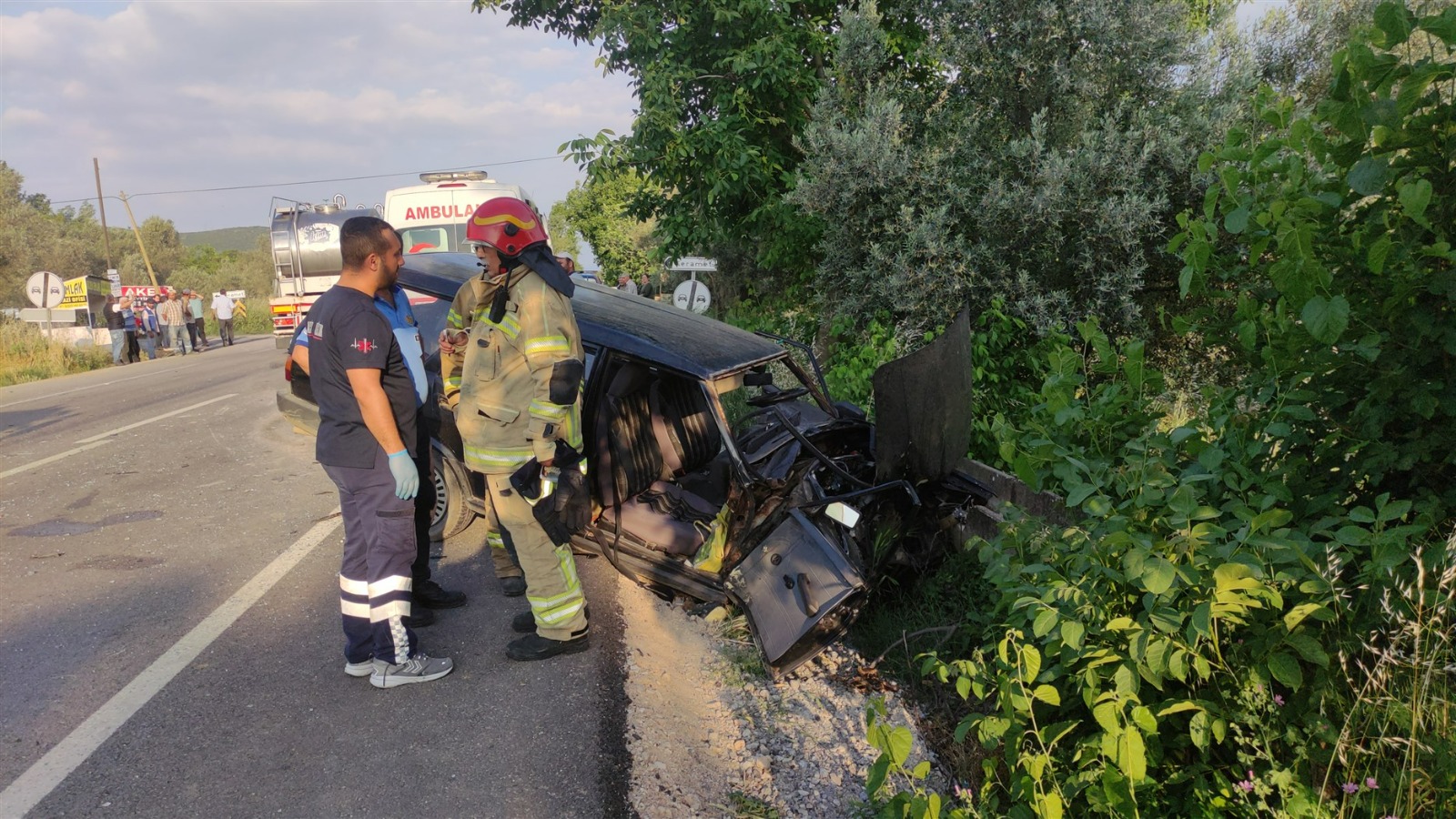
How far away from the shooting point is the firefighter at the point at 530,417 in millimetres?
3613

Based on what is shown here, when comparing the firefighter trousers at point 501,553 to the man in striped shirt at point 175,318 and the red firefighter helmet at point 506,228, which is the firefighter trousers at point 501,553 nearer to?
the red firefighter helmet at point 506,228

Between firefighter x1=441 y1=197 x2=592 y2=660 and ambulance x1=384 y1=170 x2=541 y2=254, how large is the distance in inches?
363

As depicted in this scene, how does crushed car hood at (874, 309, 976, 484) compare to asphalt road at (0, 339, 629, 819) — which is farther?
crushed car hood at (874, 309, 976, 484)

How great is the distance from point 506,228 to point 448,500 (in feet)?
6.65

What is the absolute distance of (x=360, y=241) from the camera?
3.52 metres

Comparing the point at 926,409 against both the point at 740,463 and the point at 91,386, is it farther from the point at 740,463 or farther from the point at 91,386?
the point at 91,386

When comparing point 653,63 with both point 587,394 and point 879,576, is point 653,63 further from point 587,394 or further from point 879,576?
point 879,576

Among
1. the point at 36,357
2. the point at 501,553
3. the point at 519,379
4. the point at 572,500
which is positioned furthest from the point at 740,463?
the point at 36,357

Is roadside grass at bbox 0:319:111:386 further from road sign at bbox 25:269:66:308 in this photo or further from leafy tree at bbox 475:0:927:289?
leafy tree at bbox 475:0:927:289

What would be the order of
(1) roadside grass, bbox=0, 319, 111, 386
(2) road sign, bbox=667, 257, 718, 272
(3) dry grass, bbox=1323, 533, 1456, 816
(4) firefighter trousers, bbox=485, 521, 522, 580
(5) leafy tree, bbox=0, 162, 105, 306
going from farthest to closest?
1. (5) leafy tree, bbox=0, 162, 105, 306
2. (1) roadside grass, bbox=0, 319, 111, 386
3. (2) road sign, bbox=667, 257, 718, 272
4. (4) firefighter trousers, bbox=485, 521, 522, 580
5. (3) dry grass, bbox=1323, 533, 1456, 816

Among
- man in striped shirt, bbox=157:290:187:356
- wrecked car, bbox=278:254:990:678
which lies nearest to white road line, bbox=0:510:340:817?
wrecked car, bbox=278:254:990:678

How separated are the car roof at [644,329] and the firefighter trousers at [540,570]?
35.1 inches

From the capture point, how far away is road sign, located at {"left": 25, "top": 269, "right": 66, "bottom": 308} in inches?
634

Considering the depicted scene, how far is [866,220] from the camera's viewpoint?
22.5 feet
